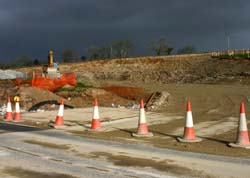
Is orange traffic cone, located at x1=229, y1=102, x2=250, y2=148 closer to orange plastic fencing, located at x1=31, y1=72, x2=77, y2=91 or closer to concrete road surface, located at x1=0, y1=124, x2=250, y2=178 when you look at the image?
concrete road surface, located at x1=0, y1=124, x2=250, y2=178

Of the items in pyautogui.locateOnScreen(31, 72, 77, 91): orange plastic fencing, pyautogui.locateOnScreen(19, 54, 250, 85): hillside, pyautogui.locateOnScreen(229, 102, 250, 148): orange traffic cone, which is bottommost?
pyautogui.locateOnScreen(229, 102, 250, 148): orange traffic cone

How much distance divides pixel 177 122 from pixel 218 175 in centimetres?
789

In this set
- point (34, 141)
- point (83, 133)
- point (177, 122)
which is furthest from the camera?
point (177, 122)

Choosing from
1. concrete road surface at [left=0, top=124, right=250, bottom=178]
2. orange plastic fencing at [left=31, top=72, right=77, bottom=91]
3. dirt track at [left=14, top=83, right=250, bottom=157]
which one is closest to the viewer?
concrete road surface at [left=0, top=124, right=250, bottom=178]

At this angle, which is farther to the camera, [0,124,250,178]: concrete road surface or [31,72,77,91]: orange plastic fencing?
[31,72,77,91]: orange plastic fencing

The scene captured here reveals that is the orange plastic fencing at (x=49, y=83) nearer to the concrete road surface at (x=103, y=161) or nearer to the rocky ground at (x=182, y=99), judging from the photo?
the rocky ground at (x=182, y=99)

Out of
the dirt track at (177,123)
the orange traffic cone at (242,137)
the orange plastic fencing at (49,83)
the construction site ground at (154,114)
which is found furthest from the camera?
the orange plastic fencing at (49,83)

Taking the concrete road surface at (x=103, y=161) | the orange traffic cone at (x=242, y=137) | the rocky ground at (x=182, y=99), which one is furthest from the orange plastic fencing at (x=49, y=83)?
the orange traffic cone at (x=242, y=137)

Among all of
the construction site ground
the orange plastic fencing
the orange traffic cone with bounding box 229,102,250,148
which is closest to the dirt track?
the construction site ground

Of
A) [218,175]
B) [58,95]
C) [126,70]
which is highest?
[126,70]

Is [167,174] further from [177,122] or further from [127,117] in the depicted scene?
[127,117]

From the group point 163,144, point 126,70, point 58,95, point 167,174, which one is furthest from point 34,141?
point 126,70

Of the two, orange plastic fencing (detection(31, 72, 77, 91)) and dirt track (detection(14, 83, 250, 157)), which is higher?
orange plastic fencing (detection(31, 72, 77, 91))

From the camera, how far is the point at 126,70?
69.2 metres
